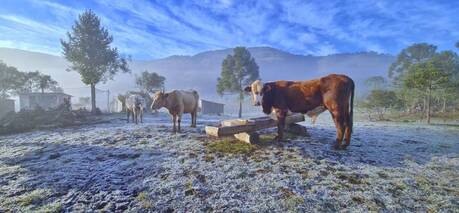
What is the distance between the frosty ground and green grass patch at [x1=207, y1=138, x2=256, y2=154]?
0.22 meters

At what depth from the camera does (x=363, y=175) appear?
18.4 ft

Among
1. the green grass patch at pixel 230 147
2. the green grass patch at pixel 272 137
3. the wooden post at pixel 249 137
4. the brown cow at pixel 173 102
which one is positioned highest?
the brown cow at pixel 173 102

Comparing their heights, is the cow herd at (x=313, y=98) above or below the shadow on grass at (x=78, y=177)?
above

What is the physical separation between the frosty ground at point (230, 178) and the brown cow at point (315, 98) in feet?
3.13

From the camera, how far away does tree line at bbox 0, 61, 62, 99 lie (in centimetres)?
3434

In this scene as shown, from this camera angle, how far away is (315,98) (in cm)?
756

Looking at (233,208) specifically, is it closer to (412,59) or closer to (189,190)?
(189,190)

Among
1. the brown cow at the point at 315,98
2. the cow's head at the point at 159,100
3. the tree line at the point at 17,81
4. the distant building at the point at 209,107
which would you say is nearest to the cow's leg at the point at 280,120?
the brown cow at the point at 315,98

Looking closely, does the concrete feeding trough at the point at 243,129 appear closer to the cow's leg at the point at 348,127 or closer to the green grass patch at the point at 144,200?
the cow's leg at the point at 348,127

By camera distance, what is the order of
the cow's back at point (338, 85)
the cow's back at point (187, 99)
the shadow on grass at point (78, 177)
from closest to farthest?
1. the shadow on grass at point (78, 177)
2. the cow's back at point (338, 85)
3. the cow's back at point (187, 99)

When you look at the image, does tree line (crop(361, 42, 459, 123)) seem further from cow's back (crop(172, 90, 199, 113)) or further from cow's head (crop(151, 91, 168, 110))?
cow's head (crop(151, 91, 168, 110))

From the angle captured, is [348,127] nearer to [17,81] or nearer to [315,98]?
[315,98]

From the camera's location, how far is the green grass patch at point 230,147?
24.0 ft

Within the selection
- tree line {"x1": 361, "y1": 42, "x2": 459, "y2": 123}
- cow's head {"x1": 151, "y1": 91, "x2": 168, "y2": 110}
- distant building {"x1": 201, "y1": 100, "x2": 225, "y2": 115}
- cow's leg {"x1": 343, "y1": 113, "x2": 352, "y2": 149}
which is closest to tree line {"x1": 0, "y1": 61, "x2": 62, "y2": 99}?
distant building {"x1": 201, "y1": 100, "x2": 225, "y2": 115}
